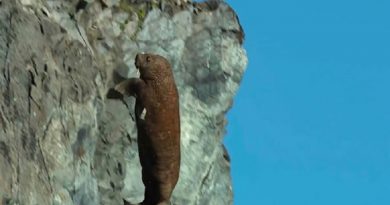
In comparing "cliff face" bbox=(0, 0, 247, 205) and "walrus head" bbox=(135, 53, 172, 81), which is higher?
"walrus head" bbox=(135, 53, 172, 81)

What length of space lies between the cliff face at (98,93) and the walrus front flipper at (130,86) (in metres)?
0.74

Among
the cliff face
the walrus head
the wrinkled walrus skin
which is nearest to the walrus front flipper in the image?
the wrinkled walrus skin

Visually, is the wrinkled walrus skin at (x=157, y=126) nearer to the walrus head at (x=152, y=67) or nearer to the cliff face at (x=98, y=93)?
the walrus head at (x=152, y=67)

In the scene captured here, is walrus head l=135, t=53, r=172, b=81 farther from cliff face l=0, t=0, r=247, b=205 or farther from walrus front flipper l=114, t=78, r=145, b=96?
cliff face l=0, t=0, r=247, b=205

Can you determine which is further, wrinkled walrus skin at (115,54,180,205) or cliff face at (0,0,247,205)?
wrinkled walrus skin at (115,54,180,205)

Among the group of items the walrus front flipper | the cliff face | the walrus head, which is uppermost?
the walrus head

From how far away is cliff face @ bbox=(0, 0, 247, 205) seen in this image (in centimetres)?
2292

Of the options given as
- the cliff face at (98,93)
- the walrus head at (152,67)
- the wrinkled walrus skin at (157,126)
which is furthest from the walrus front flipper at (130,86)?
the cliff face at (98,93)

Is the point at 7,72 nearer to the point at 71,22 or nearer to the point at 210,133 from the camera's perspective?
the point at 71,22

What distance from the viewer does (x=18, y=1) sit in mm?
24156

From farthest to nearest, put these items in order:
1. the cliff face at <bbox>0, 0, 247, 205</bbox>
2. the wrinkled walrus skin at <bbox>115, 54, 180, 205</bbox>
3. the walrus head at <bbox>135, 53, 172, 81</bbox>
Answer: the walrus head at <bbox>135, 53, 172, 81</bbox> → the wrinkled walrus skin at <bbox>115, 54, 180, 205</bbox> → the cliff face at <bbox>0, 0, 247, 205</bbox>

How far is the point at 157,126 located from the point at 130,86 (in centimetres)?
110

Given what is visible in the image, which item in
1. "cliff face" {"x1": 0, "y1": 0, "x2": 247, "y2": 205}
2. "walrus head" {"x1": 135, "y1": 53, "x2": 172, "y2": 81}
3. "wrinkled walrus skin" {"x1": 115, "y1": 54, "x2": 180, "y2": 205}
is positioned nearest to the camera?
"cliff face" {"x1": 0, "y1": 0, "x2": 247, "y2": 205}

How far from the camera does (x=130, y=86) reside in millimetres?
24031
